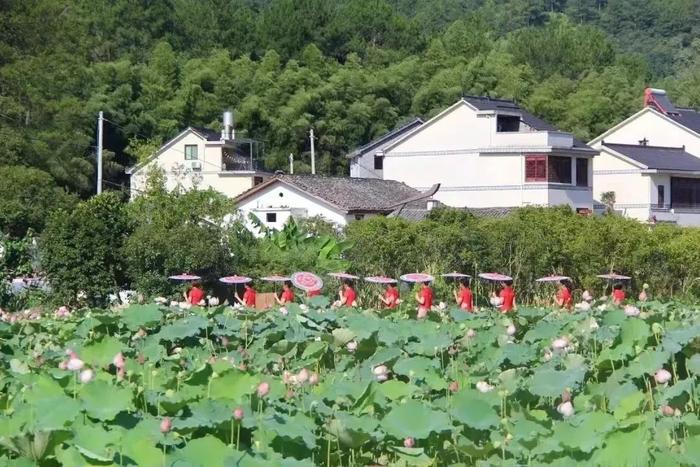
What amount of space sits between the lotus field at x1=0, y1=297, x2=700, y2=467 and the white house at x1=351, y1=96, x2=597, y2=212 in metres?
31.8

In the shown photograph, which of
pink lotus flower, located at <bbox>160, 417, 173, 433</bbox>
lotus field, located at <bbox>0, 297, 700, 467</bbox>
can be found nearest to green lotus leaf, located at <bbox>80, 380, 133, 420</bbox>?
lotus field, located at <bbox>0, 297, 700, 467</bbox>

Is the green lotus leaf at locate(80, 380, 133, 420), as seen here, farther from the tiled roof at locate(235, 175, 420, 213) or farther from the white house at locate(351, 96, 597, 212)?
the white house at locate(351, 96, 597, 212)

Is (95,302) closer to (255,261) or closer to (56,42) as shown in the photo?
(255,261)

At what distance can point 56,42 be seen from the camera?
122 feet

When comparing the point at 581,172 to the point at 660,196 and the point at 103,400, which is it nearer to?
the point at 660,196

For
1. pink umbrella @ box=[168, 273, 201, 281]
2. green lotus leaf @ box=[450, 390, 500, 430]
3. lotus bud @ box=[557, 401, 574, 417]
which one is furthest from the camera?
pink umbrella @ box=[168, 273, 201, 281]

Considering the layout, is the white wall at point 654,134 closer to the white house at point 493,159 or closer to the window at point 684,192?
the window at point 684,192

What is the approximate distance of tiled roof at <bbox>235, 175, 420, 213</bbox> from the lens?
4003cm

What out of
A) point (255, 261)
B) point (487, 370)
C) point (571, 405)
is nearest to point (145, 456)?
point (571, 405)

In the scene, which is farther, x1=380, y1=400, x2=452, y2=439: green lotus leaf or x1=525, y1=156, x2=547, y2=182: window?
x1=525, y1=156, x2=547, y2=182: window

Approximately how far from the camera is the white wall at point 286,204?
3982 cm

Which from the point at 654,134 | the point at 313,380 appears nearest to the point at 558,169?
the point at 654,134

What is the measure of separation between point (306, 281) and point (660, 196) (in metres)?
27.5

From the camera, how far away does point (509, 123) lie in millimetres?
44844
